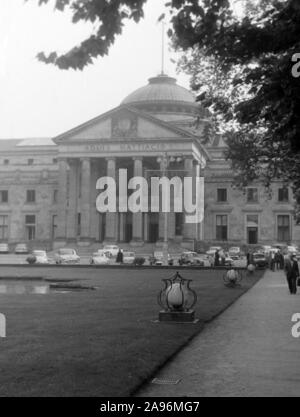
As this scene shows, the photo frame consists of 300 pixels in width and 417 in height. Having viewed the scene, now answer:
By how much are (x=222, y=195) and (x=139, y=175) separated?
1676 centimetres

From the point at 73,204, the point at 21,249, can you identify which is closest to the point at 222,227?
the point at 73,204

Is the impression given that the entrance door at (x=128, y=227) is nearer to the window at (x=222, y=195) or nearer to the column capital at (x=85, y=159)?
the column capital at (x=85, y=159)

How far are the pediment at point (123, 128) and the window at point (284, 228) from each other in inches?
761

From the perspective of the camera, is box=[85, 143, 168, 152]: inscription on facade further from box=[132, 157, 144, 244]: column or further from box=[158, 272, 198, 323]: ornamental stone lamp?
box=[158, 272, 198, 323]: ornamental stone lamp

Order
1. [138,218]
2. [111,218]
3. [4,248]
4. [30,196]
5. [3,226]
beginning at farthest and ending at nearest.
Answer: 1. [3,226]
2. [30,196]
3. [111,218]
4. [4,248]
5. [138,218]

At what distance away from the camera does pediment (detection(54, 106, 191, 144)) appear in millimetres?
74438

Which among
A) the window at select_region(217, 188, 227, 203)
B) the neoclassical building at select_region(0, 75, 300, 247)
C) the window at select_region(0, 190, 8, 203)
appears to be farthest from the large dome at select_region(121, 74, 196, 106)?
the window at select_region(0, 190, 8, 203)

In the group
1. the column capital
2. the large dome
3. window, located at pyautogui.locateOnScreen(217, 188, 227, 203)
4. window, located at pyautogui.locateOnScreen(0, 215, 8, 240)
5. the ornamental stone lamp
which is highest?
the large dome

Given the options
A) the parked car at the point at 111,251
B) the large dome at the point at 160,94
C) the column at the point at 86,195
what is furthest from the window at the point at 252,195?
the parked car at the point at 111,251

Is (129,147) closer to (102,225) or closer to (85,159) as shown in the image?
(85,159)

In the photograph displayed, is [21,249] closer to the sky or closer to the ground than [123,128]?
closer to the ground

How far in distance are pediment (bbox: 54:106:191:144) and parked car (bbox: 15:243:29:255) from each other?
14.0 metres

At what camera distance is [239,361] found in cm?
1027
